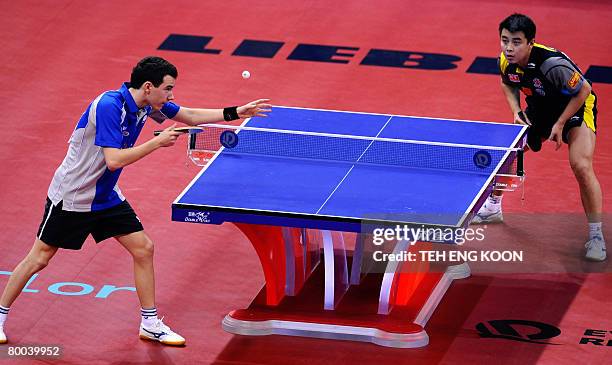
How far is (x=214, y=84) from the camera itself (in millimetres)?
12203

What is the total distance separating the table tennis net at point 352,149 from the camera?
8438 mm

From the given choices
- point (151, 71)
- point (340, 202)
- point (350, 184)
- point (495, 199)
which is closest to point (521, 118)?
point (495, 199)

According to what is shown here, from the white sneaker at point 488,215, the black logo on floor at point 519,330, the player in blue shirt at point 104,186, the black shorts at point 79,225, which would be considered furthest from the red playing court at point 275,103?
Result: the black shorts at point 79,225

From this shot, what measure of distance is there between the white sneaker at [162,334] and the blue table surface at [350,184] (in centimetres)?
77

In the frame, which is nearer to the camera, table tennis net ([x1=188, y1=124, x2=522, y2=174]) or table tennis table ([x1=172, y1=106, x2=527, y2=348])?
table tennis table ([x1=172, y1=106, x2=527, y2=348])

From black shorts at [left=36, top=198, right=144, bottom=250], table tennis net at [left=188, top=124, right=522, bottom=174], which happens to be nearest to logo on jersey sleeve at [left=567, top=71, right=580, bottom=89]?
table tennis net at [left=188, top=124, right=522, bottom=174]

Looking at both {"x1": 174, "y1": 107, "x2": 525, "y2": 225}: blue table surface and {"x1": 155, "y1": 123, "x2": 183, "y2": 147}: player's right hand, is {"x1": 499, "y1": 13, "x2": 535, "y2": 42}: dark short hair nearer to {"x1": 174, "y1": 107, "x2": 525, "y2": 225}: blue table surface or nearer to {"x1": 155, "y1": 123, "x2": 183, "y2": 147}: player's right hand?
{"x1": 174, "y1": 107, "x2": 525, "y2": 225}: blue table surface

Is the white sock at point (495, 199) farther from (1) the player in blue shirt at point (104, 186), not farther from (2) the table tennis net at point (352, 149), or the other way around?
(1) the player in blue shirt at point (104, 186)

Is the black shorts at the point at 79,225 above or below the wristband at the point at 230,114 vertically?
below

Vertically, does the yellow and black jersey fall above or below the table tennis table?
above

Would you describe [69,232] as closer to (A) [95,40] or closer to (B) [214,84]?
(B) [214,84]

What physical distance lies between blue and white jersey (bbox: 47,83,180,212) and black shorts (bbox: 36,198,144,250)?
44mm

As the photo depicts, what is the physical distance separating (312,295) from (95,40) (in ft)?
17.7

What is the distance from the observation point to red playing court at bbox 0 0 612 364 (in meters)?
8.12
